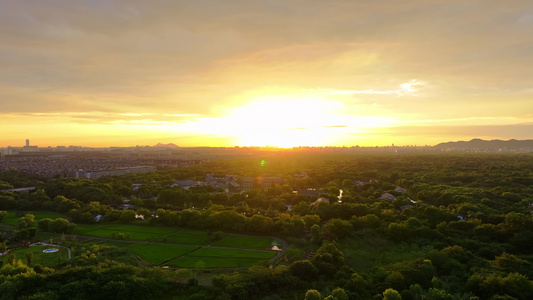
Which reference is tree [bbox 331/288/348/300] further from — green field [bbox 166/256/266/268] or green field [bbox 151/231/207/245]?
green field [bbox 151/231/207/245]

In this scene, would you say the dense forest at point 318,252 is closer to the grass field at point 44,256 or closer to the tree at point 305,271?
the tree at point 305,271

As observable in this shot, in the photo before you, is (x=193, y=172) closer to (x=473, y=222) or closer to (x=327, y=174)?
(x=327, y=174)

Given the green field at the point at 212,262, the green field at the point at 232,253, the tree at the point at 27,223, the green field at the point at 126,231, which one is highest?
the tree at the point at 27,223

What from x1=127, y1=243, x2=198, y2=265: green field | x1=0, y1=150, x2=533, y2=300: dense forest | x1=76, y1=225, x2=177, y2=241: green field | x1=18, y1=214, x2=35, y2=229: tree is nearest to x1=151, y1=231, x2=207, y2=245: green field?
x1=76, y1=225, x2=177, y2=241: green field

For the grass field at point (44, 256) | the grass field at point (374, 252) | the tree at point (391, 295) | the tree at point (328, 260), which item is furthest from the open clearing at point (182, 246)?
the tree at point (391, 295)

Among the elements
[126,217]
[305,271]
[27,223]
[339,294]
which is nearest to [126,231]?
[126,217]

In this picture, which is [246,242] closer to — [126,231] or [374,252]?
[374,252]

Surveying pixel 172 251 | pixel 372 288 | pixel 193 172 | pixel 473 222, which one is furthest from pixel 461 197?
pixel 193 172
